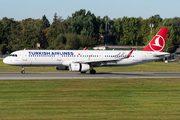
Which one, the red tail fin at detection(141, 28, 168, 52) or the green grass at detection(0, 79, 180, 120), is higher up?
the red tail fin at detection(141, 28, 168, 52)

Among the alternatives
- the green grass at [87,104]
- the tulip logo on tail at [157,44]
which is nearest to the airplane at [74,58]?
the tulip logo on tail at [157,44]

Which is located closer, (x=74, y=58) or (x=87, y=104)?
(x=87, y=104)

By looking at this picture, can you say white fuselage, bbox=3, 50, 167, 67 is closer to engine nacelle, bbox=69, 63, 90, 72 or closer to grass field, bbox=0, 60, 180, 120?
engine nacelle, bbox=69, 63, 90, 72

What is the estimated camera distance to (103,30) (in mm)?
164125

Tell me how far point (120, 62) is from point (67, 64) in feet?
30.2

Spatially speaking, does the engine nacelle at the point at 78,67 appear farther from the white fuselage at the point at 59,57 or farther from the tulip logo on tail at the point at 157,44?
the tulip logo on tail at the point at 157,44

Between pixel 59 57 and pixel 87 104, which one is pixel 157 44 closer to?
pixel 59 57

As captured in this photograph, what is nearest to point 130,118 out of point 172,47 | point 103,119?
point 103,119

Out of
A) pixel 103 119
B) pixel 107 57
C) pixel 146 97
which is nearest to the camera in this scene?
pixel 103 119

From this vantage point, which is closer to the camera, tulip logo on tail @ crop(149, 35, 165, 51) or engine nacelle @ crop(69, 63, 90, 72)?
engine nacelle @ crop(69, 63, 90, 72)

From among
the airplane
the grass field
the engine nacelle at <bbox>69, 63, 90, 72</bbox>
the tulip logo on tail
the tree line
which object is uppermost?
the tree line

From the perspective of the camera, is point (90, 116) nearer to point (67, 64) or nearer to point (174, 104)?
point (174, 104)

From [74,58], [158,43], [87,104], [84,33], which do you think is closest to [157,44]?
[158,43]

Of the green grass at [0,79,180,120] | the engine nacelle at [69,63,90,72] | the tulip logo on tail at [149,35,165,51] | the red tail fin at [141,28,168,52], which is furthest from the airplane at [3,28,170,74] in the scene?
the green grass at [0,79,180,120]
